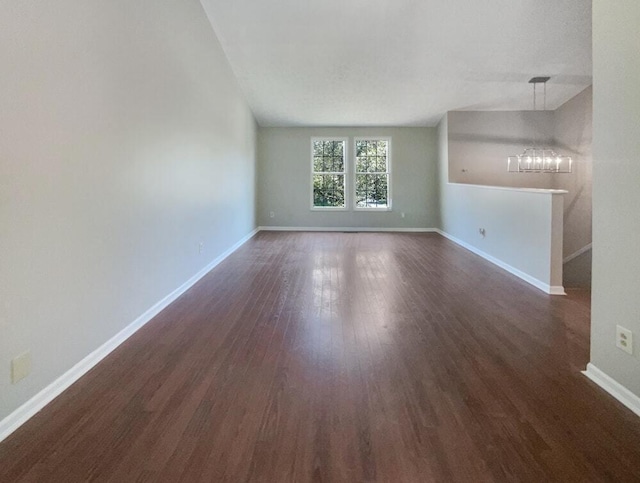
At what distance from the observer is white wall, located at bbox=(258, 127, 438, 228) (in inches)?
379

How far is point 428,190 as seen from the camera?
9.66 m

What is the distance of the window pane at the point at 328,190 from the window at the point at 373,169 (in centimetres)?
39

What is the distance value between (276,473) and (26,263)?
1496 millimetres

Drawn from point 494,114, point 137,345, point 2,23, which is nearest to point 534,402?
point 137,345

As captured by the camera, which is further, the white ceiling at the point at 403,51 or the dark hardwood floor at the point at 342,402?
the white ceiling at the point at 403,51

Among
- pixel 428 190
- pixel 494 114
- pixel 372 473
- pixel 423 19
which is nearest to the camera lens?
pixel 372 473

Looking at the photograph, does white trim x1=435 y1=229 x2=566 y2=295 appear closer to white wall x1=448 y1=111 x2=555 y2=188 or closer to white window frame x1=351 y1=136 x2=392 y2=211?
white wall x1=448 y1=111 x2=555 y2=188

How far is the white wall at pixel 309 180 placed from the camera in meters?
9.63

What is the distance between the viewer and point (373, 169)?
9.82m

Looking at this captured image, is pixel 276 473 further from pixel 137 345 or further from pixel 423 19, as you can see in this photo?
pixel 423 19

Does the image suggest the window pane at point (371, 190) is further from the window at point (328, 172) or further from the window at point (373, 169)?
the window at point (328, 172)

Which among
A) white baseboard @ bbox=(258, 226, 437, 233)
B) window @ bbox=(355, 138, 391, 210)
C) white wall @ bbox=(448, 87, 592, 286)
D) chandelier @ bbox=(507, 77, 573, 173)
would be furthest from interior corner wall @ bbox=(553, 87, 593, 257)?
window @ bbox=(355, 138, 391, 210)

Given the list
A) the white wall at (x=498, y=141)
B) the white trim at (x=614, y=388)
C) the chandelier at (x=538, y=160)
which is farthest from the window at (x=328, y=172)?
the white trim at (x=614, y=388)

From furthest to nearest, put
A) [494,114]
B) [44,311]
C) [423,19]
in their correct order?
[494,114] < [423,19] < [44,311]
